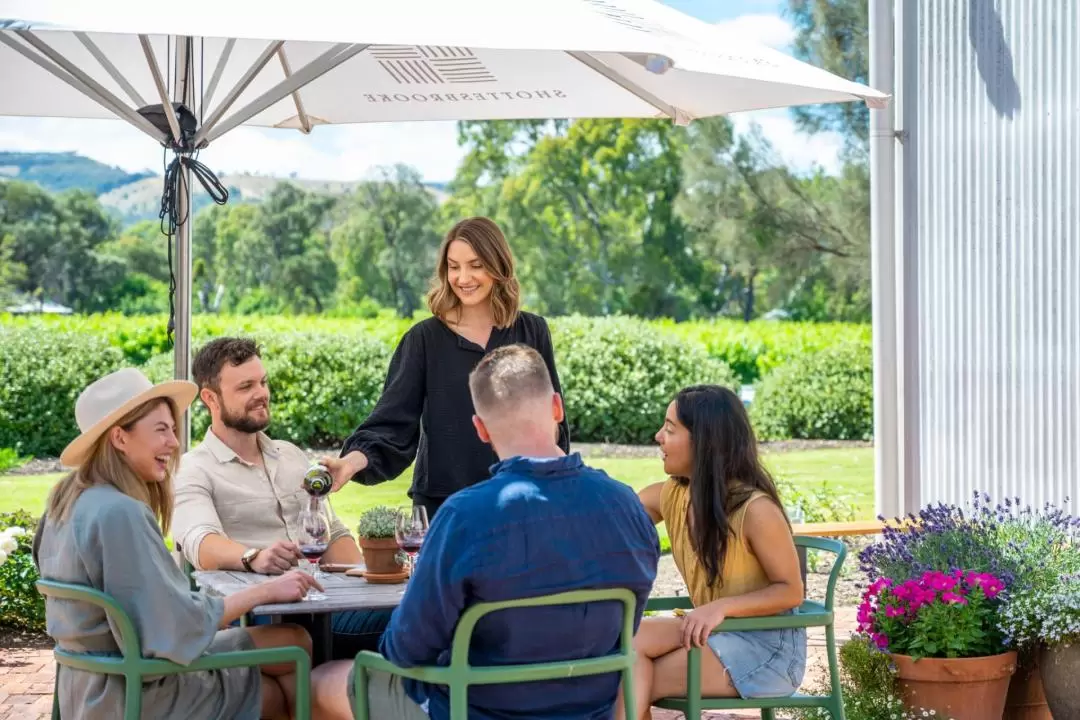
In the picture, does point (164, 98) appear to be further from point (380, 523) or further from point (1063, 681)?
point (1063, 681)

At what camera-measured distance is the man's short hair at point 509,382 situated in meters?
2.69

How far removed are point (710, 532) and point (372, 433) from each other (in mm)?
1106

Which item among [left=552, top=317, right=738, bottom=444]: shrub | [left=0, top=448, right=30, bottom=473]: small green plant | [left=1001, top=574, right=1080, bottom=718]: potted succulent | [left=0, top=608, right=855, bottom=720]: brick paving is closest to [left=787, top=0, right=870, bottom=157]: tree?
[left=552, top=317, right=738, bottom=444]: shrub

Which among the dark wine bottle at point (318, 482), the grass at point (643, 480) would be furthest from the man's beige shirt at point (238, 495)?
the grass at point (643, 480)

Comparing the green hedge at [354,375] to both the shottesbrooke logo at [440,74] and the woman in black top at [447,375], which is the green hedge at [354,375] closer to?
the shottesbrooke logo at [440,74]

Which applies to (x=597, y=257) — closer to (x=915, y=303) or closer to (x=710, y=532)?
(x=915, y=303)

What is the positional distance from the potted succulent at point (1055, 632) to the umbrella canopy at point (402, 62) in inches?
61.0

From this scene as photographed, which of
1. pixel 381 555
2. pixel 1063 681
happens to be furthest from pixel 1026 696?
pixel 381 555

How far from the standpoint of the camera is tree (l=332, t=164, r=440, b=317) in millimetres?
23672

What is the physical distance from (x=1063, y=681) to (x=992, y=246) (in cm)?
192

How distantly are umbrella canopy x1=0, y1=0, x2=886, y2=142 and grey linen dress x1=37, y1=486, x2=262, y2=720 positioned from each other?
3.42ft

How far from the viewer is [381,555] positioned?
11.1 ft

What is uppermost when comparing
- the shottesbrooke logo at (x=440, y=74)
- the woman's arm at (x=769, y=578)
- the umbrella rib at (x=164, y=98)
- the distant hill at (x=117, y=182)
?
the distant hill at (x=117, y=182)

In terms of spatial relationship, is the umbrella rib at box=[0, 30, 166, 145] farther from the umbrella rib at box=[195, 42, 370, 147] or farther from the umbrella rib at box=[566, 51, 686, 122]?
the umbrella rib at box=[566, 51, 686, 122]
